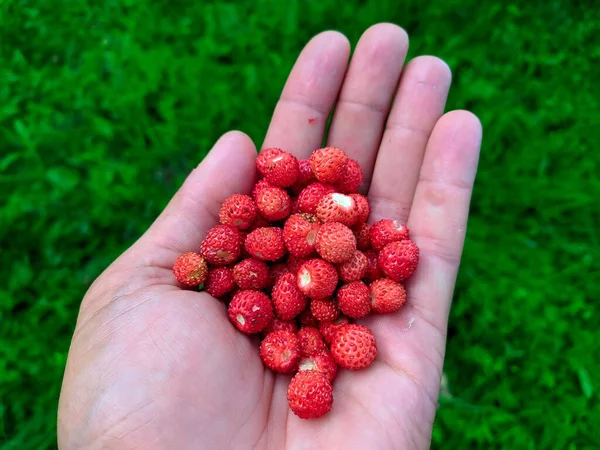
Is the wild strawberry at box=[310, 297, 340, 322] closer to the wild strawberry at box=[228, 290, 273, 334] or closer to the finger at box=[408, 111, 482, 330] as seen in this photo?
the wild strawberry at box=[228, 290, 273, 334]

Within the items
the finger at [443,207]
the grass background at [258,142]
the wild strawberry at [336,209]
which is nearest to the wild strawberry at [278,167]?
the wild strawberry at [336,209]

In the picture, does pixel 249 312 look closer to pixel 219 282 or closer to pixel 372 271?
pixel 219 282

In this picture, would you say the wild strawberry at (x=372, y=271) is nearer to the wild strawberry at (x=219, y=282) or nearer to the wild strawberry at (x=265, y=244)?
the wild strawberry at (x=265, y=244)

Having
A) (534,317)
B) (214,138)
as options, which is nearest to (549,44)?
(534,317)

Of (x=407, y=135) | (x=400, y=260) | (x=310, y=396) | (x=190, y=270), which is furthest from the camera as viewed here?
(x=407, y=135)

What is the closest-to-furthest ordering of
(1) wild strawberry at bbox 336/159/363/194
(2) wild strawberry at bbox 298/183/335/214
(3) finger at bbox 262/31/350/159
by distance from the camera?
(2) wild strawberry at bbox 298/183/335/214 → (1) wild strawberry at bbox 336/159/363/194 → (3) finger at bbox 262/31/350/159

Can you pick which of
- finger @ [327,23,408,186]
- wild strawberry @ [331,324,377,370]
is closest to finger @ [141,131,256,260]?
finger @ [327,23,408,186]

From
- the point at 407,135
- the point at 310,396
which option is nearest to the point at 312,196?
the point at 407,135
